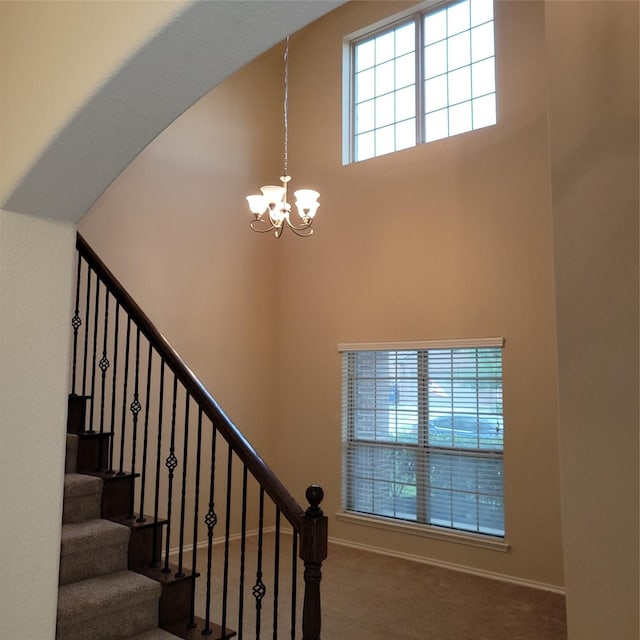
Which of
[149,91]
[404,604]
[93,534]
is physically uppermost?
[149,91]

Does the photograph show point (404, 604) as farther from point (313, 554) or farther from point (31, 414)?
point (31, 414)

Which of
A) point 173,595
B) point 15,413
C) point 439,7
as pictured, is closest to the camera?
point 15,413

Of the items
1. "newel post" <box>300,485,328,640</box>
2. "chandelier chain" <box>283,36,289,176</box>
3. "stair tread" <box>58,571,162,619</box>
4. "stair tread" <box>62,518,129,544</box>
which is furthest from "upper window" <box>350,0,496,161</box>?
"stair tread" <box>58,571,162,619</box>

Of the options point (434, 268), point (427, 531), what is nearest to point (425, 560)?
point (427, 531)

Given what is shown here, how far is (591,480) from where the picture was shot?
119 inches

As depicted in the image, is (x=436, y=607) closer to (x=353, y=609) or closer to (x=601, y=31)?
(x=353, y=609)

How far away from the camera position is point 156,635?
2.75 metres

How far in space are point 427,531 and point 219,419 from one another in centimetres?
316

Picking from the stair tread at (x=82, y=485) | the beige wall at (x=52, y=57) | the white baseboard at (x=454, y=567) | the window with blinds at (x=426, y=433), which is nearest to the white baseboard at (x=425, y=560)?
the white baseboard at (x=454, y=567)

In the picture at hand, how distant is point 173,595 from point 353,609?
1.74 m

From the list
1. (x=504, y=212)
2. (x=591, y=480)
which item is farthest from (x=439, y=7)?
(x=591, y=480)

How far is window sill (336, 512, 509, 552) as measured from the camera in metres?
4.99

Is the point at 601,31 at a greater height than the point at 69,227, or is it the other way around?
the point at 601,31

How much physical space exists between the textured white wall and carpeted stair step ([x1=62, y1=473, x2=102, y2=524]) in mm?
1487
